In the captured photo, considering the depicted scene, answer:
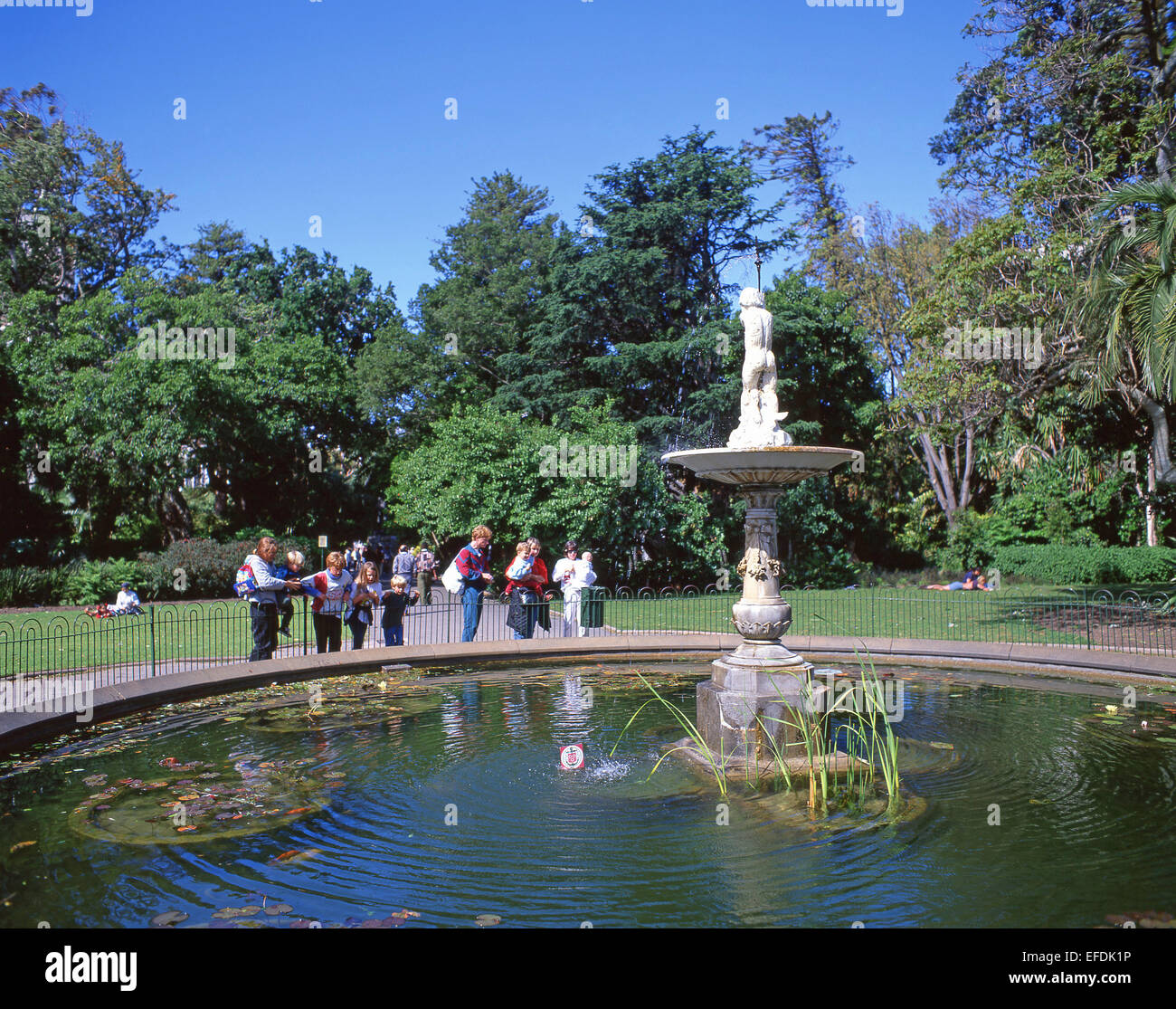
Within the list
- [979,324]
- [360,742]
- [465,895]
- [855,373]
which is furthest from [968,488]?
[465,895]

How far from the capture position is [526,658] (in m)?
13.6

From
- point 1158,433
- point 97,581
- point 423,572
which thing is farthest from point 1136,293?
point 97,581

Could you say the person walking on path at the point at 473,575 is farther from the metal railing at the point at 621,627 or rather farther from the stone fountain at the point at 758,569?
the stone fountain at the point at 758,569

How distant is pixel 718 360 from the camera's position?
32.2 m

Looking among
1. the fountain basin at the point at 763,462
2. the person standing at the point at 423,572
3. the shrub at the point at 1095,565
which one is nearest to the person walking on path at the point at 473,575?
the fountain basin at the point at 763,462

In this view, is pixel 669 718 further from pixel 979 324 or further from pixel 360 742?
pixel 979 324

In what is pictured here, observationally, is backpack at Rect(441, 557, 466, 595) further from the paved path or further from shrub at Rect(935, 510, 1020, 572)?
shrub at Rect(935, 510, 1020, 572)

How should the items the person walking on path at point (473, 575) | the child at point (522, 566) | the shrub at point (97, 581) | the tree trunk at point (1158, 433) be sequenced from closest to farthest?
the person walking on path at point (473, 575), the child at point (522, 566), the tree trunk at point (1158, 433), the shrub at point (97, 581)

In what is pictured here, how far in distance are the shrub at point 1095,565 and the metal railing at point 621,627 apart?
3.10 m

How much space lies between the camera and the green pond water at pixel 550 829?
199 inches

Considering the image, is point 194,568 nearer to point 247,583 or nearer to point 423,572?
point 423,572

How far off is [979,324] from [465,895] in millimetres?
16736

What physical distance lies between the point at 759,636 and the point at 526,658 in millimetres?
5619

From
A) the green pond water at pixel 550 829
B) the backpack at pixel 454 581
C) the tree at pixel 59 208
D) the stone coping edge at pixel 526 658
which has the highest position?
the tree at pixel 59 208
